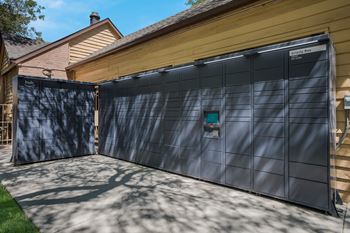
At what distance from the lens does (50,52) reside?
462 inches

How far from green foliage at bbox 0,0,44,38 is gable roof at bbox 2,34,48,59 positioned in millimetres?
3275

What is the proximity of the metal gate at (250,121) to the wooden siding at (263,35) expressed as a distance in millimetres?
652

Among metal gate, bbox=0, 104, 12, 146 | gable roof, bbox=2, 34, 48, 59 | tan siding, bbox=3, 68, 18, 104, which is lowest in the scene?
metal gate, bbox=0, 104, 12, 146

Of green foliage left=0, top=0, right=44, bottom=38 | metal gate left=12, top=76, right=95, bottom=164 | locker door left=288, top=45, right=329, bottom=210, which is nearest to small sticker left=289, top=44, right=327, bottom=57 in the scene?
locker door left=288, top=45, right=329, bottom=210

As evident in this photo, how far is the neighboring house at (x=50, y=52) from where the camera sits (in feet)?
36.9

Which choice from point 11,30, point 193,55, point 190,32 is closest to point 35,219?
point 193,55

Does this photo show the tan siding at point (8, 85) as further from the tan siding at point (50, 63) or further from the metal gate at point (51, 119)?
the metal gate at point (51, 119)

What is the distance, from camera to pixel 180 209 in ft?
12.2

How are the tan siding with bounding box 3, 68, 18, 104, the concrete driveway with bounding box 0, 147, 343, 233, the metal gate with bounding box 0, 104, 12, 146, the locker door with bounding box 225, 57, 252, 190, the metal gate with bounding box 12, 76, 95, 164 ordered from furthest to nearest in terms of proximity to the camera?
the tan siding with bounding box 3, 68, 18, 104 → the metal gate with bounding box 0, 104, 12, 146 → the metal gate with bounding box 12, 76, 95, 164 → the locker door with bounding box 225, 57, 252, 190 → the concrete driveway with bounding box 0, 147, 343, 233

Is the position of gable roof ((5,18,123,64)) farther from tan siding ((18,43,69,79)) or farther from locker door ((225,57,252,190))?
locker door ((225,57,252,190))

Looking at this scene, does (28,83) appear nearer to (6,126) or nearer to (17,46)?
(6,126)

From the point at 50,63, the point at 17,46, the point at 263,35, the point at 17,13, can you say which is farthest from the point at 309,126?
the point at 17,13

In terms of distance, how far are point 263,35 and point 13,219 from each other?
17.1 feet

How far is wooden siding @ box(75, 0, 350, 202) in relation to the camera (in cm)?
396
